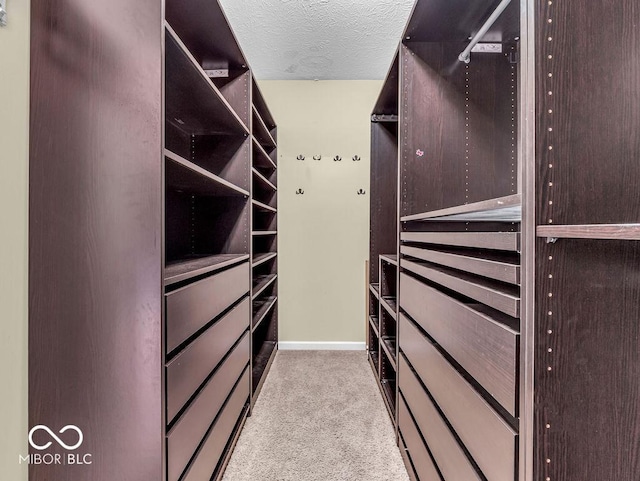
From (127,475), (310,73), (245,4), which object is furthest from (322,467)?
(310,73)

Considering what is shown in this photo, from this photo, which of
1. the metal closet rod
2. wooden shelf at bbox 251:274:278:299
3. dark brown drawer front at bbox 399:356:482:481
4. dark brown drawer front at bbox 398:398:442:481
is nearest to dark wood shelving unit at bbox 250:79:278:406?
wooden shelf at bbox 251:274:278:299

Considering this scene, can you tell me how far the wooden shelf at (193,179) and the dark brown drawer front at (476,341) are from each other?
941mm

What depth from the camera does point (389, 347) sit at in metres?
2.20

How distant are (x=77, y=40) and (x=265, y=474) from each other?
5.82 ft

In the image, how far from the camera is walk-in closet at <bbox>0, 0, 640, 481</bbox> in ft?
2.21

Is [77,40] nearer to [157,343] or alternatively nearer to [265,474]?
[157,343]

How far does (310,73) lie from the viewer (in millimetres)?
3084

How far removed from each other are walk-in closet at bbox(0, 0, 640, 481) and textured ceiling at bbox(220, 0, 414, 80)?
2.20ft

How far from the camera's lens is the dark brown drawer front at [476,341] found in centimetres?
76

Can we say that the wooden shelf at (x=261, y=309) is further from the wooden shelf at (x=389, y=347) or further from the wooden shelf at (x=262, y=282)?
the wooden shelf at (x=389, y=347)

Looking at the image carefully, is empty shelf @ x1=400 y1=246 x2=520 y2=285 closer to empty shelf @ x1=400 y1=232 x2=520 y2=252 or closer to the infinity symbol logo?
empty shelf @ x1=400 y1=232 x2=520 y2=252

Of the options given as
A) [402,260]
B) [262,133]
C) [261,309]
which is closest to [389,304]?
[402,260]

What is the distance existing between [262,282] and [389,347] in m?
1.10

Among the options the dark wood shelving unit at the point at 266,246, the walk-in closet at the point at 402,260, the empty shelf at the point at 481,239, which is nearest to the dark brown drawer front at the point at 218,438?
the walk-in closet at the point at 402,260
